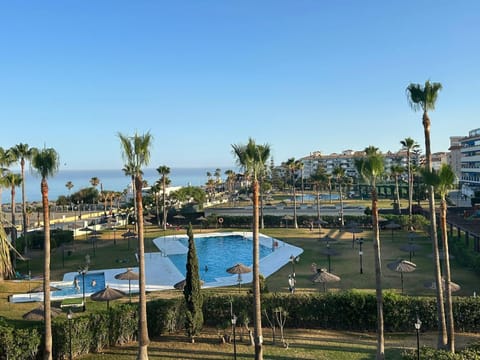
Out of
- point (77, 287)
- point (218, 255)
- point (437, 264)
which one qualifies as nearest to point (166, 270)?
point (77, 287)

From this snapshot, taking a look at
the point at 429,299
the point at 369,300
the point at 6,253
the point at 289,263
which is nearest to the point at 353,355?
the point at 369,300

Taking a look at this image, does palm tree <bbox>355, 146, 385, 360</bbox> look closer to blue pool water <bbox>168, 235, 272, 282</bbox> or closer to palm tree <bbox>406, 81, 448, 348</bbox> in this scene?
palm tree <bbox>406, 81, 448, 348</bbox>

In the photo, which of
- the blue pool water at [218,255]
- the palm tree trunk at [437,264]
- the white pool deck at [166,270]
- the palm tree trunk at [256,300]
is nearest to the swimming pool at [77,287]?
the white pool deck at [166,270]

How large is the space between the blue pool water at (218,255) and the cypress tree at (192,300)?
10.2 metres

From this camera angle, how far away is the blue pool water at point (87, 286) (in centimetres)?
2258

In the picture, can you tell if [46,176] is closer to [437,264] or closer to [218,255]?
[437,264]

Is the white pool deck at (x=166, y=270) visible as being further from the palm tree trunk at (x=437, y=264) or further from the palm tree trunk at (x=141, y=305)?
the palm tree trunk at (x=437, y=264)

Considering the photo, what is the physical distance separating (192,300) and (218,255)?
1929 centimetres

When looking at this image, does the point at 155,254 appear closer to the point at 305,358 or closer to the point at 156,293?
the point at 156,293

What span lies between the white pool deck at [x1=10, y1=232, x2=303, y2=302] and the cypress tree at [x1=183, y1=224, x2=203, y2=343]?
25.0 feet

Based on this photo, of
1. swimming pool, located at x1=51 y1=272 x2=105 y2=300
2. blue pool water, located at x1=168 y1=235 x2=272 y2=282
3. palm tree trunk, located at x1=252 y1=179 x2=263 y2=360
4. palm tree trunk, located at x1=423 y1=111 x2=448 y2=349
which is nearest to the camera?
palm tree trunk, located at x1=252 y1=179 x2=263 y2=360

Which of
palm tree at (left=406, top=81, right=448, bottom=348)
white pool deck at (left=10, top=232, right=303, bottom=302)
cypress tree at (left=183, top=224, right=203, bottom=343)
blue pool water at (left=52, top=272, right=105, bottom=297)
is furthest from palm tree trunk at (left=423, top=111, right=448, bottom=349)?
blue pool water at (left=52, top=272, right=105, bottom=297)

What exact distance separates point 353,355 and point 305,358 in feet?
5.32

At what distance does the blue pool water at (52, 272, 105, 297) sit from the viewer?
22578 millimetres
